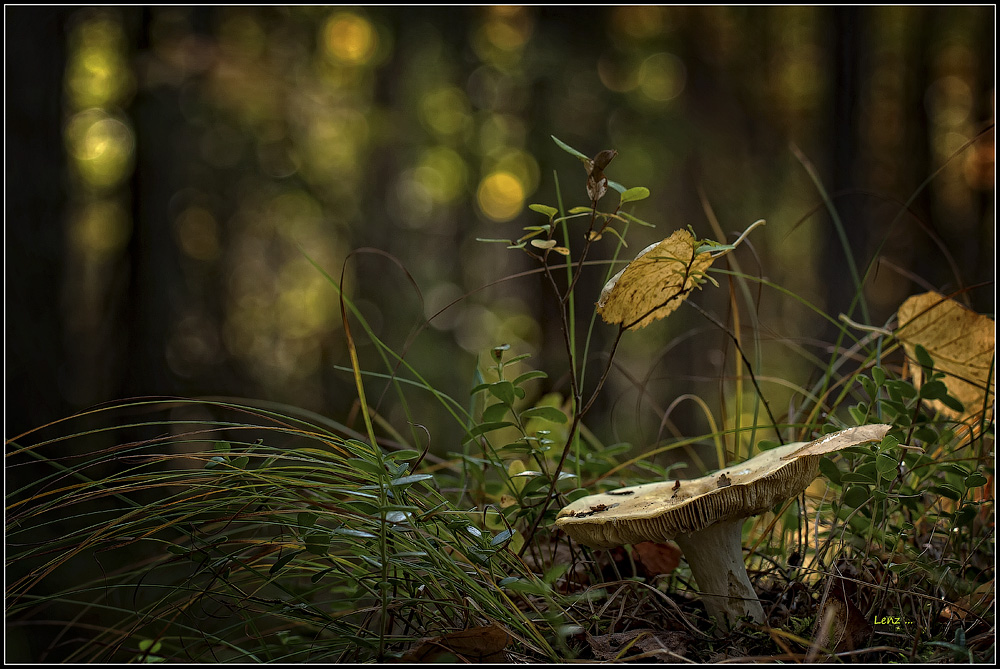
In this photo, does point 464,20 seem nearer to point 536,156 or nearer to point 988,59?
point 536,156

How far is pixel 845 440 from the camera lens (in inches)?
26.2

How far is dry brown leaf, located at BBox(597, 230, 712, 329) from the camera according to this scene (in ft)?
2.25

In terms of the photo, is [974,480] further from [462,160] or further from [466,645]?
[462,160]

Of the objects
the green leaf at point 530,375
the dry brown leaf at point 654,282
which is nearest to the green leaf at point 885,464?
the dry brown leaf at point 654,282

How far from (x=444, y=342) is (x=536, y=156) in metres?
2.05

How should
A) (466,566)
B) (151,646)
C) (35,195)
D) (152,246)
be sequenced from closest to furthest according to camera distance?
(151,646), (466,566), (35,195), (152,246)

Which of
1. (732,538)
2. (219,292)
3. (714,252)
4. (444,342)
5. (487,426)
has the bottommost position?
(444,342)

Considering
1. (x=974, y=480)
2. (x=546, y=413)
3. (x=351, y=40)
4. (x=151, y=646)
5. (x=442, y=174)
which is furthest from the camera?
(x=442, y=174)

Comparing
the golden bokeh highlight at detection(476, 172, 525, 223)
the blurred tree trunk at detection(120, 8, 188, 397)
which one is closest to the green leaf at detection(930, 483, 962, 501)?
the blurred tree trunk at detection(120, 8, 188, 397)

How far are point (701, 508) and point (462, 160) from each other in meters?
5.72

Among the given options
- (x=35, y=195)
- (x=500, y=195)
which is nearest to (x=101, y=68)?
(x=35, y=195)

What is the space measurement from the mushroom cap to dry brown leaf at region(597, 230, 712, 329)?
0.22m

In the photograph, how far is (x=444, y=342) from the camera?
17.6 feet

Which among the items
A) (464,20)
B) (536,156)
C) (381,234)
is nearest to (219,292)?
(381,234)
